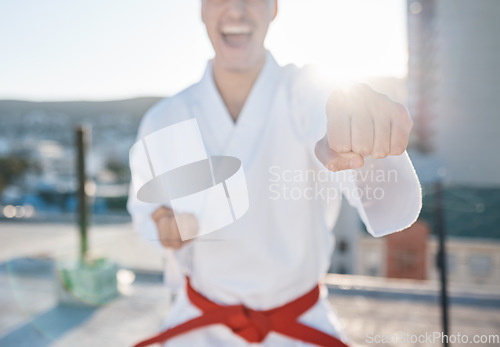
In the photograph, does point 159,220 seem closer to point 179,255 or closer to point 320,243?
point 179,255

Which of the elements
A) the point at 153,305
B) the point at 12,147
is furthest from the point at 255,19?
the point at 12,147

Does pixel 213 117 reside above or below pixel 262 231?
above

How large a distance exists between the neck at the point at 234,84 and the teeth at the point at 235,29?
0.28ft

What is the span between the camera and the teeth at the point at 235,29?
2.18 ft

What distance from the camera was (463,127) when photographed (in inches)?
541

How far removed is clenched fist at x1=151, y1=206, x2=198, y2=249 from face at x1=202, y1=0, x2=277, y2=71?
318 mm

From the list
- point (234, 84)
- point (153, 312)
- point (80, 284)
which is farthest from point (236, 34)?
point (80, 284)

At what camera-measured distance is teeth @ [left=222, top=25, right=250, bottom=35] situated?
0.66 meters

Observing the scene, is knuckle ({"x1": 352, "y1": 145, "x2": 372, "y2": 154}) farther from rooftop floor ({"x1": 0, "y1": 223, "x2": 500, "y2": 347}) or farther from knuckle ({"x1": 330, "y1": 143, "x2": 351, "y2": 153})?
rooftop floor ({"x1": 0, "y1": 223, "x2": 500, "y2": 347})

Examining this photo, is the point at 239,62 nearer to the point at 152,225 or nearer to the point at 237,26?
the point at 237,26

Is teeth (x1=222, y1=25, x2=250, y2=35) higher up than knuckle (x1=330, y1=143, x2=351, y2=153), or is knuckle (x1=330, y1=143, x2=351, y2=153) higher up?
teeth (x1=222, y1=25, x2=250, y2=35)

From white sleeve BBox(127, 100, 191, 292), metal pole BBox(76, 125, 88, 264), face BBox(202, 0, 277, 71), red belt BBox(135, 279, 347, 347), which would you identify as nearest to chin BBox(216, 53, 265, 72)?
face BBox(202, 0, 277, 71)

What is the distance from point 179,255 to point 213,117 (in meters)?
0.32

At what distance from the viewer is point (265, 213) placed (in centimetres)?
70
